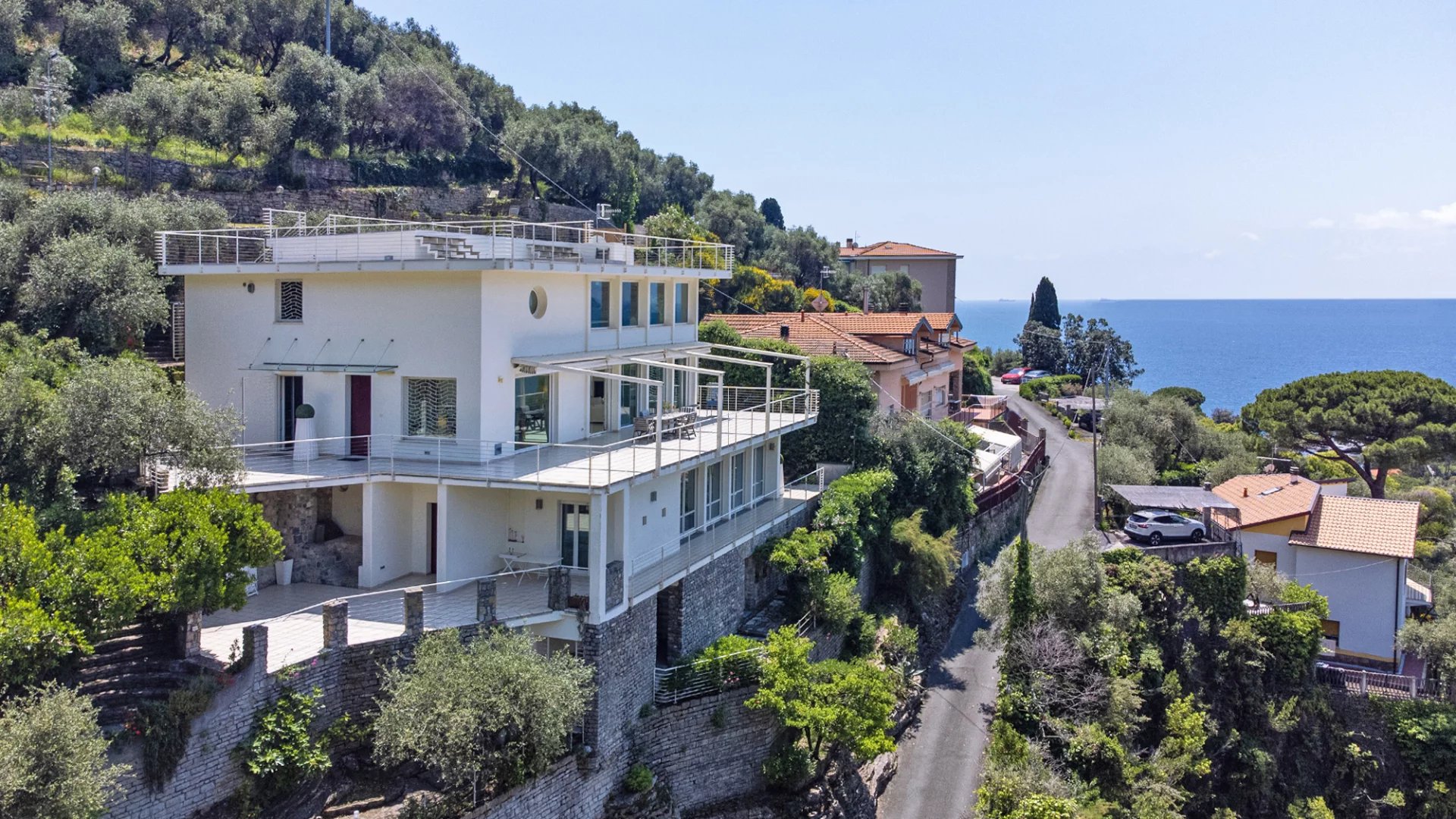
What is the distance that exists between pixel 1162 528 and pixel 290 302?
27.8 meters

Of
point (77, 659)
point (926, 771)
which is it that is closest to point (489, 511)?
point (77, 659)

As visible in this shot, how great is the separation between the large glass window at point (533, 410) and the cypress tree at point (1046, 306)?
7557 centimetres

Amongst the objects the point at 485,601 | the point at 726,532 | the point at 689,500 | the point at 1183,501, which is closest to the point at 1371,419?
the point at 1183,501

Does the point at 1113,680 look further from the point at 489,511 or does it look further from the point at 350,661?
the point at 350,661

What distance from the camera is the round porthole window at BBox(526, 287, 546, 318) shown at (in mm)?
23359

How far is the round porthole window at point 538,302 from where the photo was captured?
23359 millimetres

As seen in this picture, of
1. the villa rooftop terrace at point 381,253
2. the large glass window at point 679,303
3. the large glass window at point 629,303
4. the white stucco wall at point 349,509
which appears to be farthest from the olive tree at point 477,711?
the large glass window at point 679,303

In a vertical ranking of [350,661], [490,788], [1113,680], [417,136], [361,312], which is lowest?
[1113,680]

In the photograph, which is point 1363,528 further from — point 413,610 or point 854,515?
point 413,610

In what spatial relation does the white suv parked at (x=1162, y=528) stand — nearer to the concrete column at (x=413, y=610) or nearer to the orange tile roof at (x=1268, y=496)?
the orange tile roof at (x=1268, y=496)

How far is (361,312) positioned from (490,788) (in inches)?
435

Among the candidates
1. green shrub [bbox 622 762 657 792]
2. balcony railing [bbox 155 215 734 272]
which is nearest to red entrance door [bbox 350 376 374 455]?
balcony railing [bbox 155 215 734 272]

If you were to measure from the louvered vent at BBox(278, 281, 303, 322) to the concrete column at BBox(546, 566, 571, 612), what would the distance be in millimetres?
9354

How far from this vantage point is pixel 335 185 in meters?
47.2
